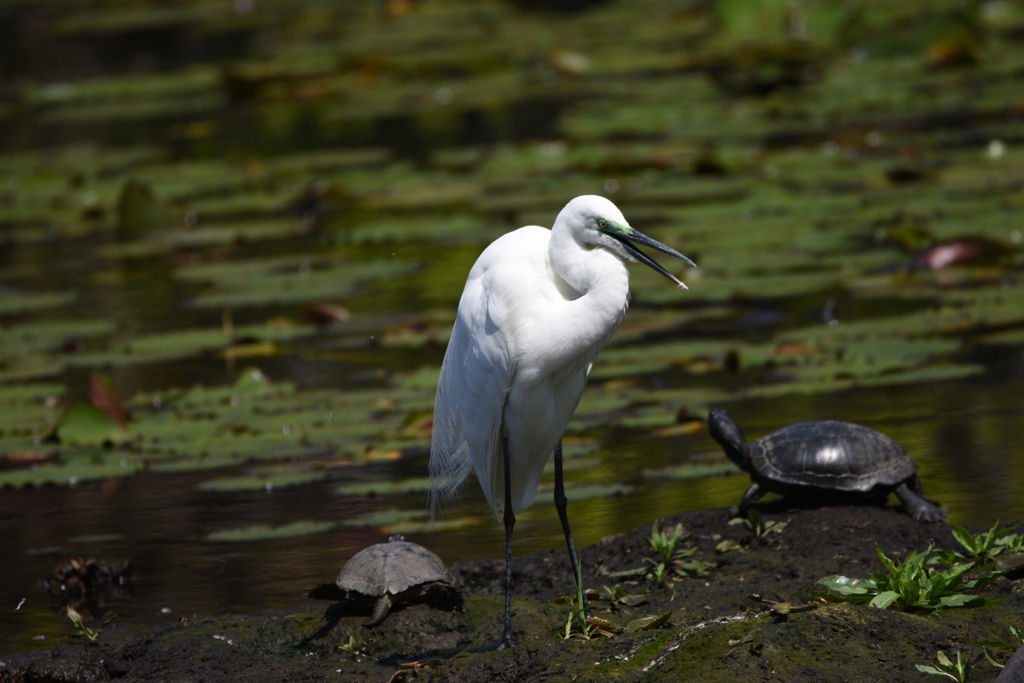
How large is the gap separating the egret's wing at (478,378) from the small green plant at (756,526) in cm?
83

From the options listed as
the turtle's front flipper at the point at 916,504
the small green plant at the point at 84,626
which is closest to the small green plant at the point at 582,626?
the turtle's front flipper at the point at 916,504

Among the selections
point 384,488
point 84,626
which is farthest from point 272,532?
point 84,626

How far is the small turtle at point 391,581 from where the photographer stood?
361cm

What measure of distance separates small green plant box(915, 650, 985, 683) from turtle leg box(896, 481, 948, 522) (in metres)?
1.14

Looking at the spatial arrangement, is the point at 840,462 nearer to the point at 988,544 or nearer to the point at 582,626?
the point at 988,544

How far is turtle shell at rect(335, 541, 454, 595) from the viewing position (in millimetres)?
3604

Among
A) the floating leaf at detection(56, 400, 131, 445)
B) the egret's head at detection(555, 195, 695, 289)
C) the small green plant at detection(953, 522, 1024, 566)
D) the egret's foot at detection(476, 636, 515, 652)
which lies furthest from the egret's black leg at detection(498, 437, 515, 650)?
the floating leaf at detection(56, 400, 131, 445)

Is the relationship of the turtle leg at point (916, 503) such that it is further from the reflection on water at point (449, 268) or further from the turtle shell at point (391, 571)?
the turtle shell at point (391, 571)

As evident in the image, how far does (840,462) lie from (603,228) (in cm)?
127

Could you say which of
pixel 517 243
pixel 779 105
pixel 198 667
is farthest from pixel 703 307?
pixel 779 105

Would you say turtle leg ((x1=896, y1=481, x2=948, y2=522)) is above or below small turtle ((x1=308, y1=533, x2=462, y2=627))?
below

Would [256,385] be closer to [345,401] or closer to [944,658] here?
[345,401]

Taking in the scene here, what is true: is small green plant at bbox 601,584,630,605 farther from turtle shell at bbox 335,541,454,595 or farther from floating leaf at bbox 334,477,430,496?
floating leaf at bbox 334,477,430,496

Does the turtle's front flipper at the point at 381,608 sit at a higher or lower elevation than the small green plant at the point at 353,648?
higher
